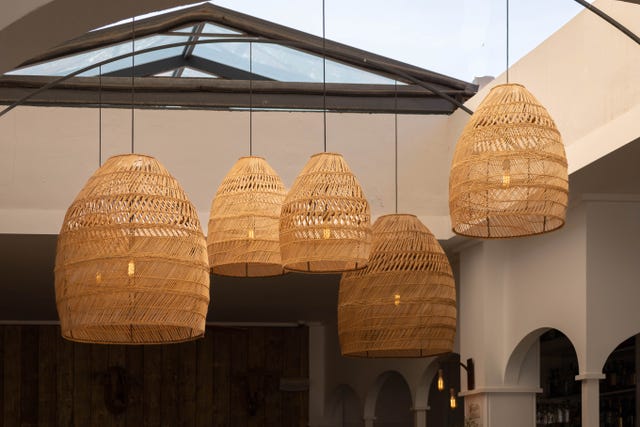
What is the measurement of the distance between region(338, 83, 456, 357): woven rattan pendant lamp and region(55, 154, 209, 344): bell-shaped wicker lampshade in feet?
4.13

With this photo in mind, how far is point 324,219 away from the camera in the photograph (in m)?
5.77

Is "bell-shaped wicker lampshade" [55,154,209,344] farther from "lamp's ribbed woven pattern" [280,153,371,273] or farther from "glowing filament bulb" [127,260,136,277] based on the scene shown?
"lamp's ribbed woven pattern" [280,153,371,273]

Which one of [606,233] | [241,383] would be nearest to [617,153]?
[606,233]

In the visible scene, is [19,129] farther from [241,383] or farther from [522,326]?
[241,383]

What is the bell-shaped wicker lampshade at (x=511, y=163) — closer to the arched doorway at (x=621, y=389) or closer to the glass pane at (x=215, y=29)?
the glass pane at (x=215, y=29)

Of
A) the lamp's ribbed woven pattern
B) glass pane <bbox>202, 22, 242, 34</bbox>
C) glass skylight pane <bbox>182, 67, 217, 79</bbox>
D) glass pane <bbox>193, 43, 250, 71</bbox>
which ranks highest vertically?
glass pane <bbox>202, 22, 242, 34</bbox>

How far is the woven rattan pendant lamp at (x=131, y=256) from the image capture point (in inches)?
208

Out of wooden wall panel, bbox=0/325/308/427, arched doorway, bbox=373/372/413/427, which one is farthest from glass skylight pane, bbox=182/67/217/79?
arched doorway, bbox=373/372/413/427

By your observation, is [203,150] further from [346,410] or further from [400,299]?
[346,410]

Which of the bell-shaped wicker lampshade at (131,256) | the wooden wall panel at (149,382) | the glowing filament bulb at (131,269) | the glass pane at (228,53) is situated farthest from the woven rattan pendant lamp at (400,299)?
the wooden wall panel at (149,382)

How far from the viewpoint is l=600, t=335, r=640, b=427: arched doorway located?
33.6 ft

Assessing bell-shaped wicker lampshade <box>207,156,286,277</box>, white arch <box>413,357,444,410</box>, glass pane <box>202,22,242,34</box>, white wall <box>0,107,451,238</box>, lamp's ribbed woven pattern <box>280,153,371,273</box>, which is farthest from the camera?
white arch <box>413,357,444,410</box>

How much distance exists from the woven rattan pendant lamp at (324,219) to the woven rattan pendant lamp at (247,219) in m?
0.58

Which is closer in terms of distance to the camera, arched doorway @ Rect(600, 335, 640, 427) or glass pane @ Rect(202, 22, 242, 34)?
glass pane @ Rect(202, 22, 242, 34)
